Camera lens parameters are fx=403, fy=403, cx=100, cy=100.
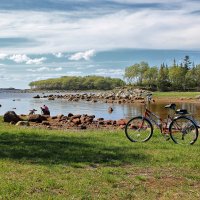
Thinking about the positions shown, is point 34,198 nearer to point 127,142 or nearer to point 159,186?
point 159,186

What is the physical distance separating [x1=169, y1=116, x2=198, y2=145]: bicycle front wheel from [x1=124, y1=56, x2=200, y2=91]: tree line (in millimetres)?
129700

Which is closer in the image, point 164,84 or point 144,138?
point 144,138

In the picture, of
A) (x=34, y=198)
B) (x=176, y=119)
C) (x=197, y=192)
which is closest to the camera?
(x=34, y=198)

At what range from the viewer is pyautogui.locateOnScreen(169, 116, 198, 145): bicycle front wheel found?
13961mm

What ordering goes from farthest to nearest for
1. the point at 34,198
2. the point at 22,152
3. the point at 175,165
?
the point at 22,152 < the point at 175,165 < the point at 34,198

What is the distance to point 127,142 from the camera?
46.6 ft

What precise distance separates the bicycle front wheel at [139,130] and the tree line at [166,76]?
424 ft

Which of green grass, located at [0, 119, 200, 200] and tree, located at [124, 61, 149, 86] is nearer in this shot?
green grass, located at [0, 119, 200, 200]

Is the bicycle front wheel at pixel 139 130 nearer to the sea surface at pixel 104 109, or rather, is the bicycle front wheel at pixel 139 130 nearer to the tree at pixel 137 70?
the sea surface at pixel 104 109

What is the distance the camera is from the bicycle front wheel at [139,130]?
47.7ft

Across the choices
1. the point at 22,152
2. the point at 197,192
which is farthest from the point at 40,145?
the point at 197,192

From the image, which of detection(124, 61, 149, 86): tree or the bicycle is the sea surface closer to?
the bicycle

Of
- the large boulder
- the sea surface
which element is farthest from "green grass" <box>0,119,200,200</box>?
the sea surface

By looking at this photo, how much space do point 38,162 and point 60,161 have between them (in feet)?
1.89
